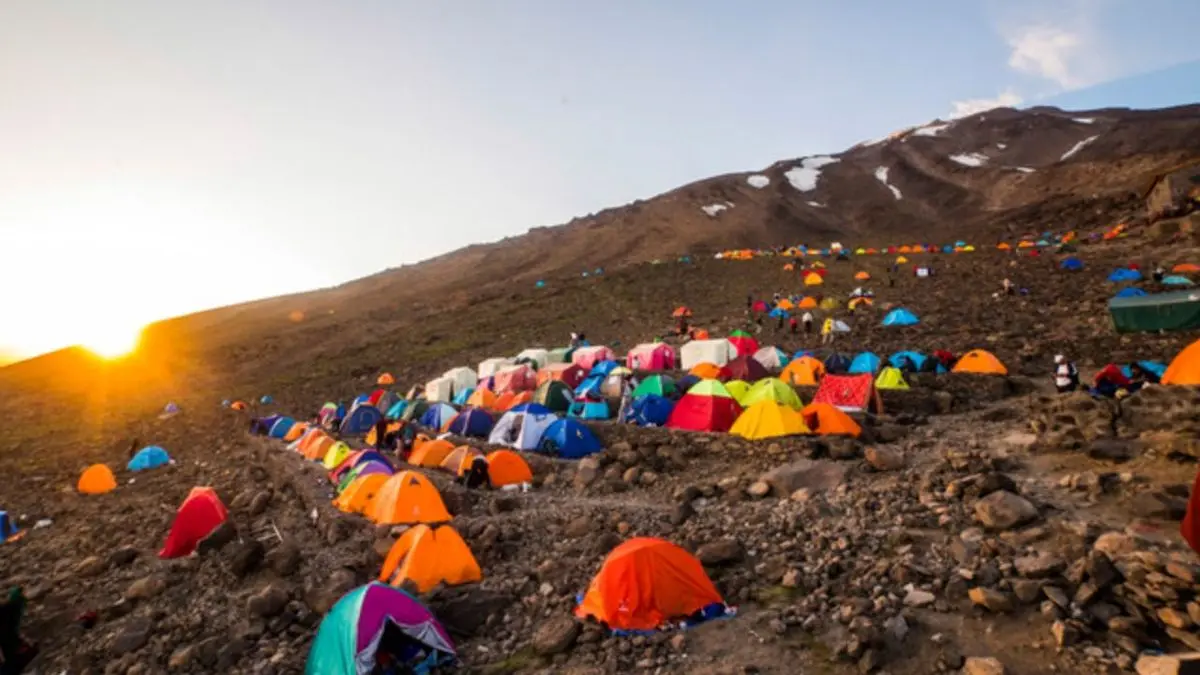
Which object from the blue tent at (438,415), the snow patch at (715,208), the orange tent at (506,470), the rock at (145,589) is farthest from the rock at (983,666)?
the snow patch at (715,208)

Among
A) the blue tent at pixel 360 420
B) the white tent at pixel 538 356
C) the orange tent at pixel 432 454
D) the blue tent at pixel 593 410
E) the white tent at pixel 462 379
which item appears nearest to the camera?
the orange tent at pixel 432 454

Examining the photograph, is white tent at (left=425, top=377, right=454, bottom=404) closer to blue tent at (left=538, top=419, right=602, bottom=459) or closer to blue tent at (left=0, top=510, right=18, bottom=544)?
blue tent at (left=538, top=419, right=602, bottom=459)

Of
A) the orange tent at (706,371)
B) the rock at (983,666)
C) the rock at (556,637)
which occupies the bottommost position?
the orange tent at (706,371)

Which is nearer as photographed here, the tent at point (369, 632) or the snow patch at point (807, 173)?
the tent at point (369, 632)

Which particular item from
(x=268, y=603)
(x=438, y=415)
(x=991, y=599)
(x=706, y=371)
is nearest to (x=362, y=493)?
(x=268, y=603)

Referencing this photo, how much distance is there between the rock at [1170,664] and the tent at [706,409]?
42.6 feet

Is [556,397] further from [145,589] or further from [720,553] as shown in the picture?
[720,553]

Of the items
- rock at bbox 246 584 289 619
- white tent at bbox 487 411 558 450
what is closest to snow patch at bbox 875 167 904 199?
white tent at bbox 487 411 558 450

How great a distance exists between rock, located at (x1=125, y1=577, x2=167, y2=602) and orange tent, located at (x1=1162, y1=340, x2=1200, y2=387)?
21710 millimetres

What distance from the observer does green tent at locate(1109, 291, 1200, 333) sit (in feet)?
73.5

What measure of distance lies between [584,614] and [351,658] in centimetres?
301

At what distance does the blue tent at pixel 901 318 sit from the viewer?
31094mm

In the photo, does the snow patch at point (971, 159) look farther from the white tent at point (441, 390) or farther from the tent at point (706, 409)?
the tent at point (706, 409)

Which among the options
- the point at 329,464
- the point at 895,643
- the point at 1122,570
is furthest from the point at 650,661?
the point at 329,464
